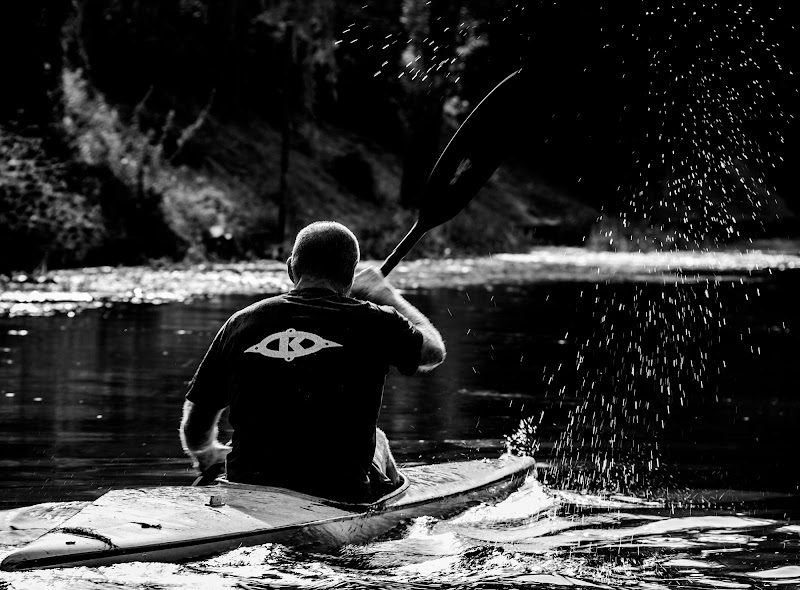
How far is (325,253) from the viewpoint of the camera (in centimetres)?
526

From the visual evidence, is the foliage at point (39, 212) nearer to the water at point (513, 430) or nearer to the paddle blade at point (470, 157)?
the water at point (513, 430)

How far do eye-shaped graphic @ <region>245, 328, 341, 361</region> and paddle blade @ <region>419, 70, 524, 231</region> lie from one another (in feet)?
8.53

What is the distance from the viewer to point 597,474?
7680 millimetres

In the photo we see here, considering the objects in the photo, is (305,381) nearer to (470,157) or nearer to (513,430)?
(470,157)

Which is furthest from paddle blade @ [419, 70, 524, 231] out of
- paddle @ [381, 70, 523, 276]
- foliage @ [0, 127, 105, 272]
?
foliage @ [0, 127, 105, 272]

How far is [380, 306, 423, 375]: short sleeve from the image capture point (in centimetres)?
536

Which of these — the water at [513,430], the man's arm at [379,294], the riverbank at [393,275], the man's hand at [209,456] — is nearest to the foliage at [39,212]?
the riverbank at [393,275]

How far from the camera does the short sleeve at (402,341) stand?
17.6 feet

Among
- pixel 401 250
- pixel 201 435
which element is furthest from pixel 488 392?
pixel 201 435

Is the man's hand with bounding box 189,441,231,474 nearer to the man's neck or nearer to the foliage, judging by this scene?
the man's neck

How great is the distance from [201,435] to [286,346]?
0.67m

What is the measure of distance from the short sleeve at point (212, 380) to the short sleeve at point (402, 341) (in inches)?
24.9

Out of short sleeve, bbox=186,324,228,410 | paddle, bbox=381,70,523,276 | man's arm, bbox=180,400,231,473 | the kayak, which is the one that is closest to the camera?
the kayak

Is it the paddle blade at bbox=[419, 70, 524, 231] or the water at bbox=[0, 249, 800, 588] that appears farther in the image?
the paddle blade at bbox=[419, 70, 524, 231]
